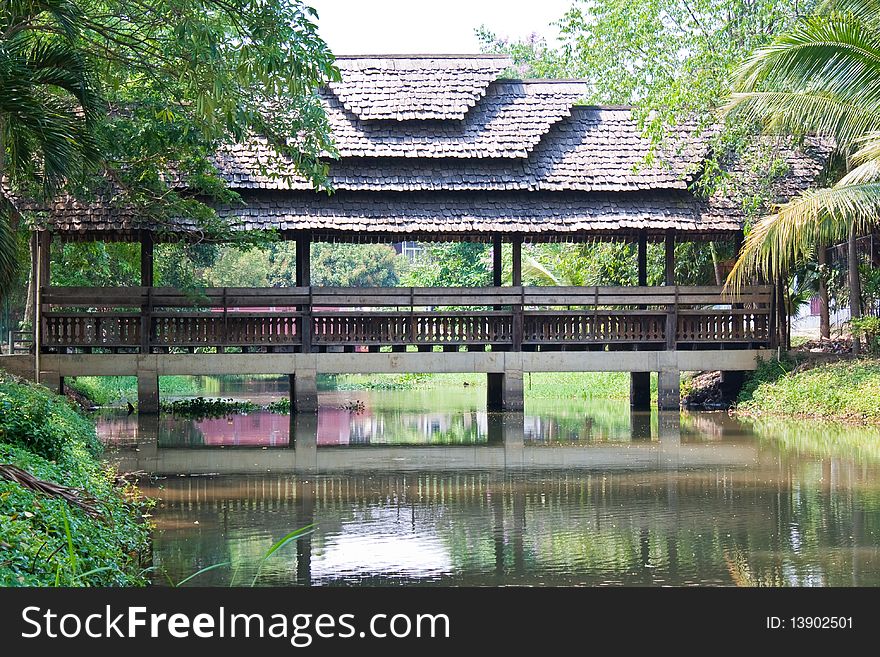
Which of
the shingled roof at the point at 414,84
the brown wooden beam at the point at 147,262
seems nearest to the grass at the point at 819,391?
the shingled roof at the point at 414,84

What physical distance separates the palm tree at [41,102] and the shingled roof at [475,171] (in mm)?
5895

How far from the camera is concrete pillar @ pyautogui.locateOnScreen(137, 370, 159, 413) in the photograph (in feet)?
62.4

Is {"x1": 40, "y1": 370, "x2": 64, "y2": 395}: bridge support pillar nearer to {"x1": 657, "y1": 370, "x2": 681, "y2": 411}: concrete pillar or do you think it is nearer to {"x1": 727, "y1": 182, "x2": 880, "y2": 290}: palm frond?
{"x1": 657, "y1": 370, "x2": 681, "y2": 411}: concrete pillar

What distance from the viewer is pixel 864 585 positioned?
694cm

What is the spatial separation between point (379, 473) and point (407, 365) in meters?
6.76

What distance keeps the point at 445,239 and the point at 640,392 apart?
5.08 meters

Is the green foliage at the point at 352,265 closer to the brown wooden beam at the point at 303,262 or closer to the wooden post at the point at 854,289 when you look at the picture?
the brown wooden beam at the point at 303,262

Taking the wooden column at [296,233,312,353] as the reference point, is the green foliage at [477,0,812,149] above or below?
above

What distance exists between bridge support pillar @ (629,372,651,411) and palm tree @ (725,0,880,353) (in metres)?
2.94

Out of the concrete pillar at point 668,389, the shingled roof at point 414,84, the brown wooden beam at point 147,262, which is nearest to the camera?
the brown wooden beam at point 147,262

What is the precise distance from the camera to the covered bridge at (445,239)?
742 inches

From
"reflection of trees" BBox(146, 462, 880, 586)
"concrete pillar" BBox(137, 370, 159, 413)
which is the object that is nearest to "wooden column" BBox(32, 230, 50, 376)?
"concrete pillar" BBox(137, 370, 159, 413)

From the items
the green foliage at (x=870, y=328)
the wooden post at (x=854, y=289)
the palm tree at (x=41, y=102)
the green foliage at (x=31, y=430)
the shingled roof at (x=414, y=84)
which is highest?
the shingled roof at (x=414, y=84)

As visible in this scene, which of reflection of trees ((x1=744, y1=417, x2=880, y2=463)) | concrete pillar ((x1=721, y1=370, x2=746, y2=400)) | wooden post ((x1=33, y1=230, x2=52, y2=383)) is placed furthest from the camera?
concrete pillar ((x1=721, y1=370, x2=746, y2=400))
